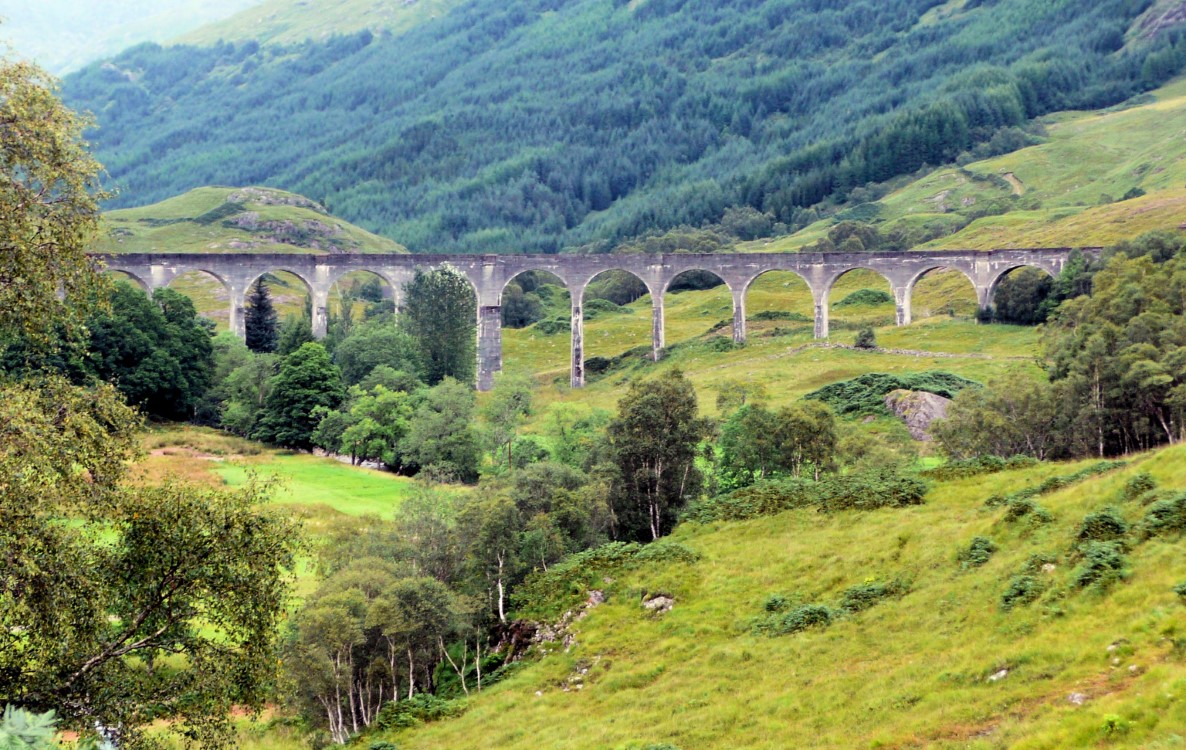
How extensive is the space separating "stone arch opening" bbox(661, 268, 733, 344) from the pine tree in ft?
119

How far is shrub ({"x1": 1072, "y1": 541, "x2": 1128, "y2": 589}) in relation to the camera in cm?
2305

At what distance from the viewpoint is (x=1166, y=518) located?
78.4ft

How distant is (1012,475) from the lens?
3728 centimetres

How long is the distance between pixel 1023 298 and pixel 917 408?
1448 inches

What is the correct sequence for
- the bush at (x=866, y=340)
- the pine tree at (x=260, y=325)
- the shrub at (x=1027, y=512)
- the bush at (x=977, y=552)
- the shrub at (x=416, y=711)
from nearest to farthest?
the bush at (x=977, y=552) < the shrub at (x=1027, y=512) < the shrub at (x=416, y=711) < the bush at (x=866, y=340) < the pine tree at (x=260, y=325)

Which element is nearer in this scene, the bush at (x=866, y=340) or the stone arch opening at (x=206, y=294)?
the bush at (x=866, y=340)

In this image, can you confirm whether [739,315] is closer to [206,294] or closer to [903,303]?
[903,303]

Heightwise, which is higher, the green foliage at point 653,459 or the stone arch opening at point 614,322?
the stone arch opening at point 614,322

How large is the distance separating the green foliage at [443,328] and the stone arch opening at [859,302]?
3558cm

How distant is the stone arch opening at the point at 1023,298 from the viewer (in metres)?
97.2

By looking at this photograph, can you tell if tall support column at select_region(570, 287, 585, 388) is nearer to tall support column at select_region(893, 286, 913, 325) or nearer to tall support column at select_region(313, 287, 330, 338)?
tall support column at select_region(313, 287, 330, 338)

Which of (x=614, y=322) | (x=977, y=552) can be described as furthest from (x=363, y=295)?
(x=977, y=552)

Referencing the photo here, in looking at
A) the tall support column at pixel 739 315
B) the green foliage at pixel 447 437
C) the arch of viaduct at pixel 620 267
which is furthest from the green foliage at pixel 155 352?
the tall support column at pixel 739 315

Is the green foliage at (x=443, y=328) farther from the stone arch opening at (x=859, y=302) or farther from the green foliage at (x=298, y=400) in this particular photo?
the stone arch opening at (x=859, y=302)
